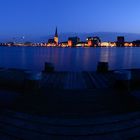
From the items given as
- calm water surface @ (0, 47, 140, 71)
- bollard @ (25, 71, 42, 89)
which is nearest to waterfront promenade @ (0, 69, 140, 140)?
bollard @ (25, 71, 42, 89)

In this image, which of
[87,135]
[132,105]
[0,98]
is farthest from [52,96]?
[87,135]

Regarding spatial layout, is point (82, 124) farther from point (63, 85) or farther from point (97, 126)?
point (63, 85)

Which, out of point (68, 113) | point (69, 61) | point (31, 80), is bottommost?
point (69, 61)

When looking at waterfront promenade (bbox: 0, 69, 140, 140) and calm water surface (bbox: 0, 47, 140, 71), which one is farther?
calm water surface (bbox: 0, 47, 140, 71)

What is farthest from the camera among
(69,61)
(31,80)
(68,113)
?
(69,61)

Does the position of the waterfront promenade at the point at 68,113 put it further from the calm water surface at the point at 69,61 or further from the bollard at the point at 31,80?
the calm water surface at the point at 69,61

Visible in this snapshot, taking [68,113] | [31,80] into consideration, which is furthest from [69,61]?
[68,113]

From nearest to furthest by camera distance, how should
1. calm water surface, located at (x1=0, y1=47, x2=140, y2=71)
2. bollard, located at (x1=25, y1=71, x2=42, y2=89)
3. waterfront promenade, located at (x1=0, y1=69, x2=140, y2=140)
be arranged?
1. waterfront promenade, located at (x1=0, y1=69, x2=140, y2=140)
2. bollard, located at (x1=25, y1=71, x2=42, y2=89)
3. calm water surface, located at (x1=0, y1=47, x2=140, y2=71)

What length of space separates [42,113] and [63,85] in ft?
13.2

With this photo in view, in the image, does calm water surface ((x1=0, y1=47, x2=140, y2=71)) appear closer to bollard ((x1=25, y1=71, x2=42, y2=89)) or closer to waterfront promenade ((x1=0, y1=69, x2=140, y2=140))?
bollard ((x1=25, y1=71, x2=42, y2=89))

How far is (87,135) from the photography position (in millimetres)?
5703

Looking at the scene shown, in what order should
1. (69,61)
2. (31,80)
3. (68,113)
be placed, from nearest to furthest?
1. (68,113)
2. (31,80)
3. (69,61)

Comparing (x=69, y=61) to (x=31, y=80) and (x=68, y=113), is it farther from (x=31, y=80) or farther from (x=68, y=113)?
(x=68, y=113)

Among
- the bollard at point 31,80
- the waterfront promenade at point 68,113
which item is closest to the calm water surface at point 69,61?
the bollard at point 31,80
